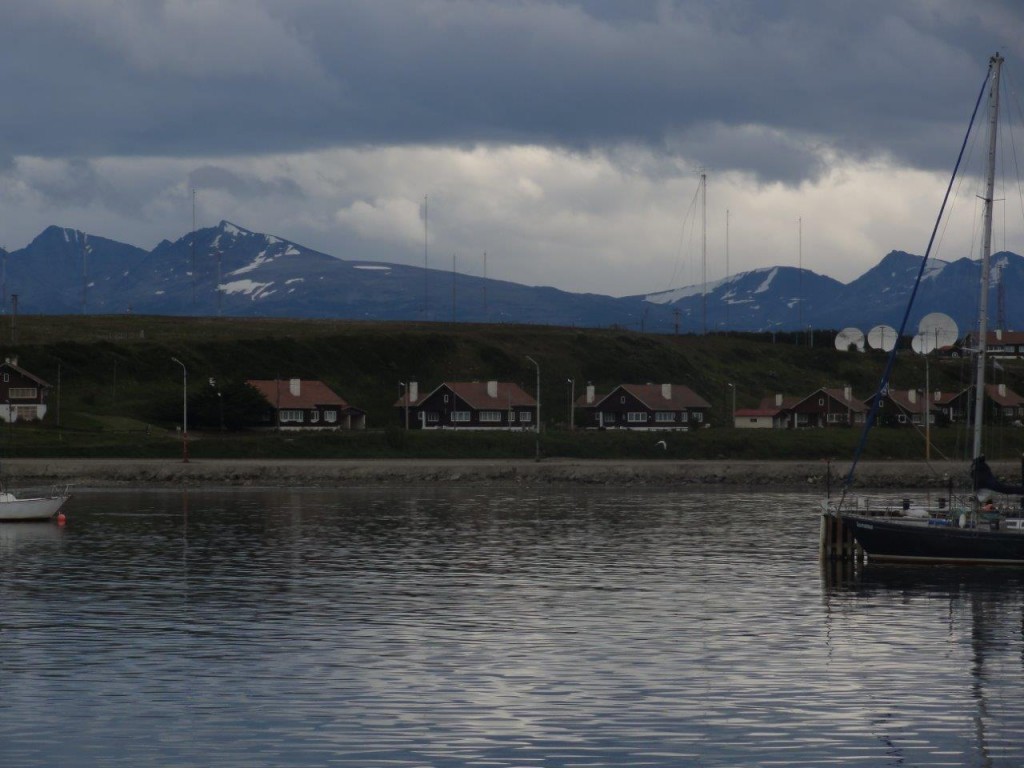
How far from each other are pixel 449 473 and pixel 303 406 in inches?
1698

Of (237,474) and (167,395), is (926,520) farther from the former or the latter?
(167,395)

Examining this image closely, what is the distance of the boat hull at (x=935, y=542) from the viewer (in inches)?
2726

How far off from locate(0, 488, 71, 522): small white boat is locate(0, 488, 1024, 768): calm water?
42.7 ft

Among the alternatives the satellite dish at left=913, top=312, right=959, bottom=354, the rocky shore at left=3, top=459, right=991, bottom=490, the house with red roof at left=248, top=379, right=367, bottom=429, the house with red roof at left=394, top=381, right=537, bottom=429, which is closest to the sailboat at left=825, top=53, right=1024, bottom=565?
the rocky shore at left=3, top=459, right=991, bottom=490

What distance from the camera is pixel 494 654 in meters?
44.3

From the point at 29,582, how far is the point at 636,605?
25882mm

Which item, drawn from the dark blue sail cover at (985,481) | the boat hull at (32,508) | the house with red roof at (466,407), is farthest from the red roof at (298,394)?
the dark blue sail cover at (985,481)

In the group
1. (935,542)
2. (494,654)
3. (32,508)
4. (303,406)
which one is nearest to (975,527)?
(935,542)

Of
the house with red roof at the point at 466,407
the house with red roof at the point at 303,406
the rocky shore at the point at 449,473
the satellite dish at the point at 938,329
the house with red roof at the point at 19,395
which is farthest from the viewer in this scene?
the house with red roof at the point at 466,407

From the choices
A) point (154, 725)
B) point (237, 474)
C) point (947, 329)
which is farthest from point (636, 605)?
point (947, 329)

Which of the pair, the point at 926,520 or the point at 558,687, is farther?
the point at 926,520

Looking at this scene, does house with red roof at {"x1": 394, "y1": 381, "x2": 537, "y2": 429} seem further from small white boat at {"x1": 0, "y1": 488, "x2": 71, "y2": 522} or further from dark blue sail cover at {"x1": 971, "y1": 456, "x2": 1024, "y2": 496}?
dark blue sail cover at {"x1": 971, "y1": 456, "x2": 1024, "y2": 496}

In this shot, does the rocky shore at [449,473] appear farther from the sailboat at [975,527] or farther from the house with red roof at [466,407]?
the sailboat at [975,527]

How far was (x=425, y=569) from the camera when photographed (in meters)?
68.8
